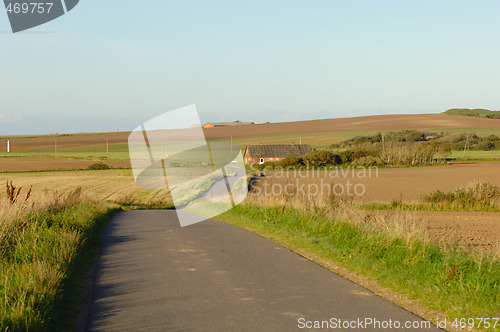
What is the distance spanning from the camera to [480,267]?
7.47 meters

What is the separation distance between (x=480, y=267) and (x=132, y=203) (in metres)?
38.1

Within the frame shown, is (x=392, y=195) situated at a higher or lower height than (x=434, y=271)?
lower

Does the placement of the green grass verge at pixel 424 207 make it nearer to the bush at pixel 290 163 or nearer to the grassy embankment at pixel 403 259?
the grassy embankment at pixel 403 259

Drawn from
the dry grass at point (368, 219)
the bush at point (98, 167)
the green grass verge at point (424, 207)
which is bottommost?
the bush at point (98, 167)

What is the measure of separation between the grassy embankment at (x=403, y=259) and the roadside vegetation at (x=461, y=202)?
12440 mm

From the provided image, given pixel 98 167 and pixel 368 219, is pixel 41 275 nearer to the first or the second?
pixel 368 219

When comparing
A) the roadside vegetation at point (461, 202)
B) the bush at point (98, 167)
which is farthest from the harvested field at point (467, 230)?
the bush at point (98, 167)

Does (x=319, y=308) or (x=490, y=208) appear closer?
(x=319, y=308)

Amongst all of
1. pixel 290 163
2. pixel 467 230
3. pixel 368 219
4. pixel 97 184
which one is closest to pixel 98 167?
pixel 97 184

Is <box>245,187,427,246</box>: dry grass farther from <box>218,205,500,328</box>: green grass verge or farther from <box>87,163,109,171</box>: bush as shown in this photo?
<box>87,163,109,171</box>: bush

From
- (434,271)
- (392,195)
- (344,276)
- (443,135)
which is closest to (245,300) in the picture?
(344,276)

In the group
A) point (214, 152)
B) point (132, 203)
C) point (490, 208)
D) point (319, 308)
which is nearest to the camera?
point (319, 308)

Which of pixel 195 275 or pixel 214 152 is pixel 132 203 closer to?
pixel 195 275

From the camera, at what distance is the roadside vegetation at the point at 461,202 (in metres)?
25.6
